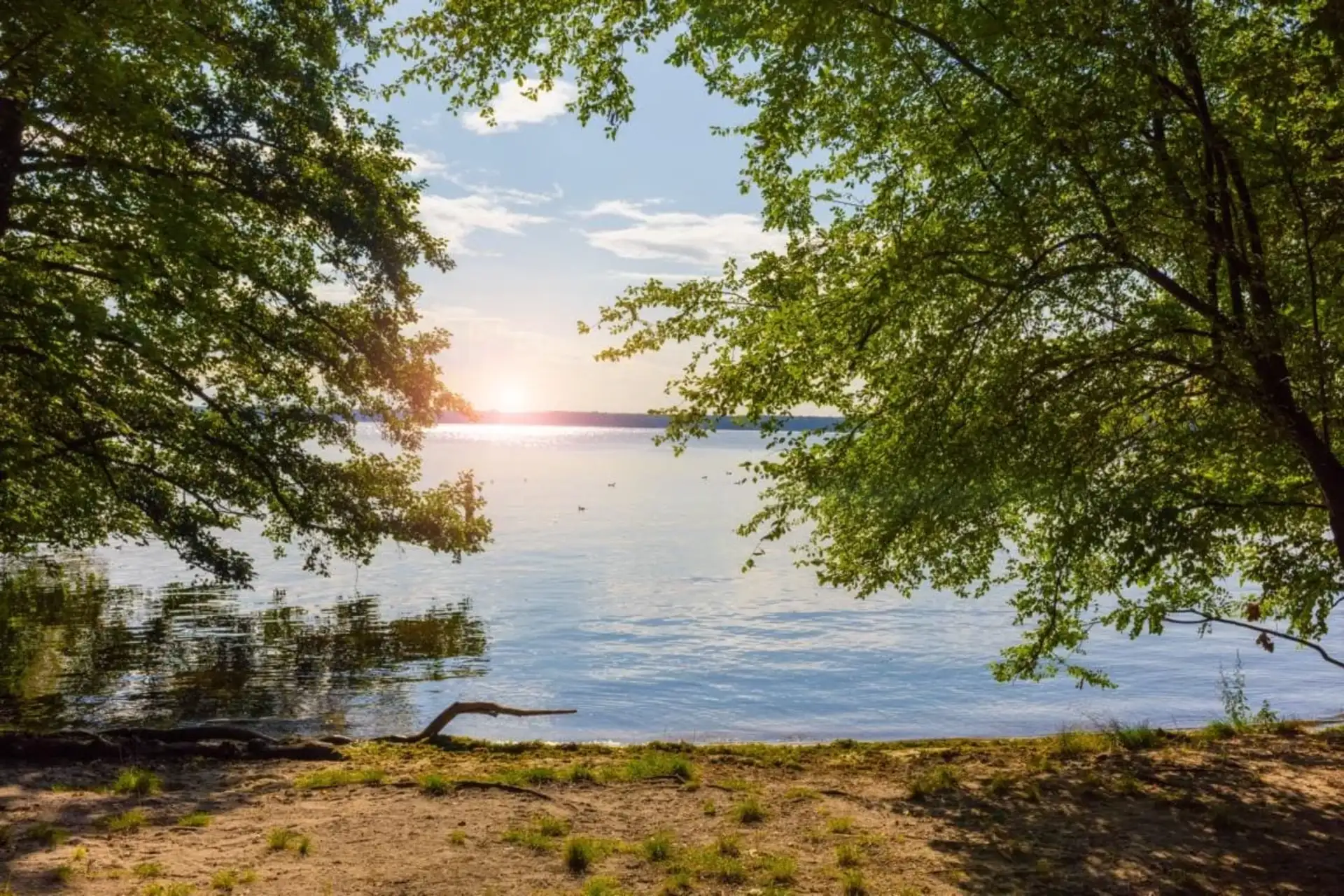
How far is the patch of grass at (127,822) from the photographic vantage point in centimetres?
873

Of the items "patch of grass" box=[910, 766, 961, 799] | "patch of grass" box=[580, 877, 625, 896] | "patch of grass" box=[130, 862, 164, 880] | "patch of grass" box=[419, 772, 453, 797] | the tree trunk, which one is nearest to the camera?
"patch of grass" box=[580, 877, 625, 896]

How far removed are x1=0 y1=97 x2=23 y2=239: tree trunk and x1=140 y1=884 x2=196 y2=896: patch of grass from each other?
27.5ft

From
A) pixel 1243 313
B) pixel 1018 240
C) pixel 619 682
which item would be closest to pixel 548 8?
pixel 1018 240

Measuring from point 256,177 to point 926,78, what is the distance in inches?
470

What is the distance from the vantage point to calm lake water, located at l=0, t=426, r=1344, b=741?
20672 millimetres

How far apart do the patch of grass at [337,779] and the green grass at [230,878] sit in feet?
11.0

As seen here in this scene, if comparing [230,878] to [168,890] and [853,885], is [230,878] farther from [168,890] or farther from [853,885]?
[853,885]

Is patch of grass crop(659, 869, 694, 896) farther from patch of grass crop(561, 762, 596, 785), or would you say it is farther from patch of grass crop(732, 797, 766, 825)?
patch of grass crop(561, 762, 596, 785)

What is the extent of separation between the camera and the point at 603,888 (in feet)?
24.1

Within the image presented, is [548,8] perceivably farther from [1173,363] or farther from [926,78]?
[1173,363]

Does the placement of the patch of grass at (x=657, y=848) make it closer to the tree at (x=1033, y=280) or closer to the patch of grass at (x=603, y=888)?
the patch of grass at (x=603, y=888)

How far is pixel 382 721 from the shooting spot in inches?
768

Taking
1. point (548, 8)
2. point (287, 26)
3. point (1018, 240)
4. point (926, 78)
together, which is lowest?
point (1018, 240)

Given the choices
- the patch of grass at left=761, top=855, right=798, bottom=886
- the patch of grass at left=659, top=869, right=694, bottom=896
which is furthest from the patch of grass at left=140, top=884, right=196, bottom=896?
the patch of grass at left=761, top=855, right=798, bottom=886
